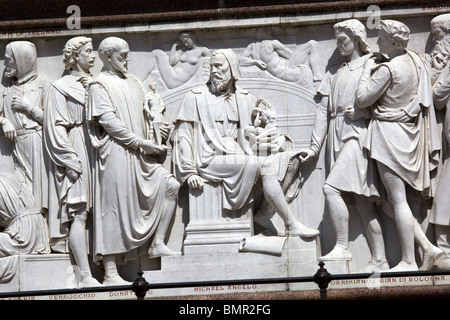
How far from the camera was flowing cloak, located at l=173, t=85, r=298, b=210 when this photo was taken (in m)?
18.7

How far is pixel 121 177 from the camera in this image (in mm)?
18859

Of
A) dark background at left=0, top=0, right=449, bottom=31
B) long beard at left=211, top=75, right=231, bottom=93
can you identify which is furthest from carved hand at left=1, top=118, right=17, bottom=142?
long beard at left=211, top=75, right=231, bottom=93

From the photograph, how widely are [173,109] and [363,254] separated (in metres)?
3.01

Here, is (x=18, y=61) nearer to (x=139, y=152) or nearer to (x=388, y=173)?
(x=139, y=152)

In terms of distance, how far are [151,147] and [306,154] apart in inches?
74.7

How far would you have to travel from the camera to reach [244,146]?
18.9 m

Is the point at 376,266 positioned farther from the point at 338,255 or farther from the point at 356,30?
the point at 356,30

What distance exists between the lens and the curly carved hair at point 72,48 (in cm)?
1942

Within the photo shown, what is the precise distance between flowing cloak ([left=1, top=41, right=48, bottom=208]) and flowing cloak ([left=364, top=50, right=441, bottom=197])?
409 cm

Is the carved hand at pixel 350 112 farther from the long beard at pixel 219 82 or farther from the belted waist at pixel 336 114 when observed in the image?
the long beard at pixel 219 82

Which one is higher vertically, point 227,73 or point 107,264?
point 227,73

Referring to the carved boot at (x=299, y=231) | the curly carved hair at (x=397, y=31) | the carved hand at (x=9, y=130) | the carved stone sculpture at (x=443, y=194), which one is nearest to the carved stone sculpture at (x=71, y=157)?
the carved hand at (x=9, y=130)
